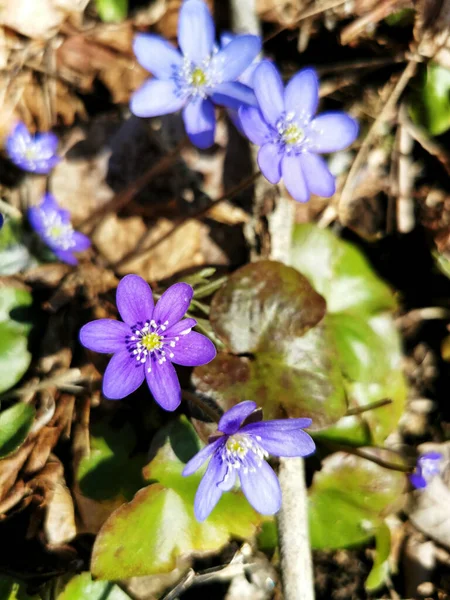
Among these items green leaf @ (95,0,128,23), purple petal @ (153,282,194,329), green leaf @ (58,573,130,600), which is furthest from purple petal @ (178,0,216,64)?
green leaf @ (58,573,130,600)

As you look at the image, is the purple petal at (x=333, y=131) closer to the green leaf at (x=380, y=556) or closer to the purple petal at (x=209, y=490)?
the purple petal at (x=209, y=490)

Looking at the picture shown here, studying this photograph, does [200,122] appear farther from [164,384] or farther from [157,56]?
[164,384]

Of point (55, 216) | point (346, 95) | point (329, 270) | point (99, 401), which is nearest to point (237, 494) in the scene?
point (99, 401)

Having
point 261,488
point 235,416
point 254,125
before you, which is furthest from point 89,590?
point 254,125

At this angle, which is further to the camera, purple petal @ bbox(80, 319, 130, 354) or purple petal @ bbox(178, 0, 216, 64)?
purple petal @ bbox(178, 0, 216, 64)

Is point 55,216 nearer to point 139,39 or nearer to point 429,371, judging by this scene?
point 139,39

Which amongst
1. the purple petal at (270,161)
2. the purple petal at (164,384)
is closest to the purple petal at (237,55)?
the purple petal at (270,161)

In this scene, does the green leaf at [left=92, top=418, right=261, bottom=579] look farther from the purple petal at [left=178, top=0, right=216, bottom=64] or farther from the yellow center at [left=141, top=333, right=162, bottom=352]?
the purple petal at [left=178, top=0, right=216, bottom=64]
